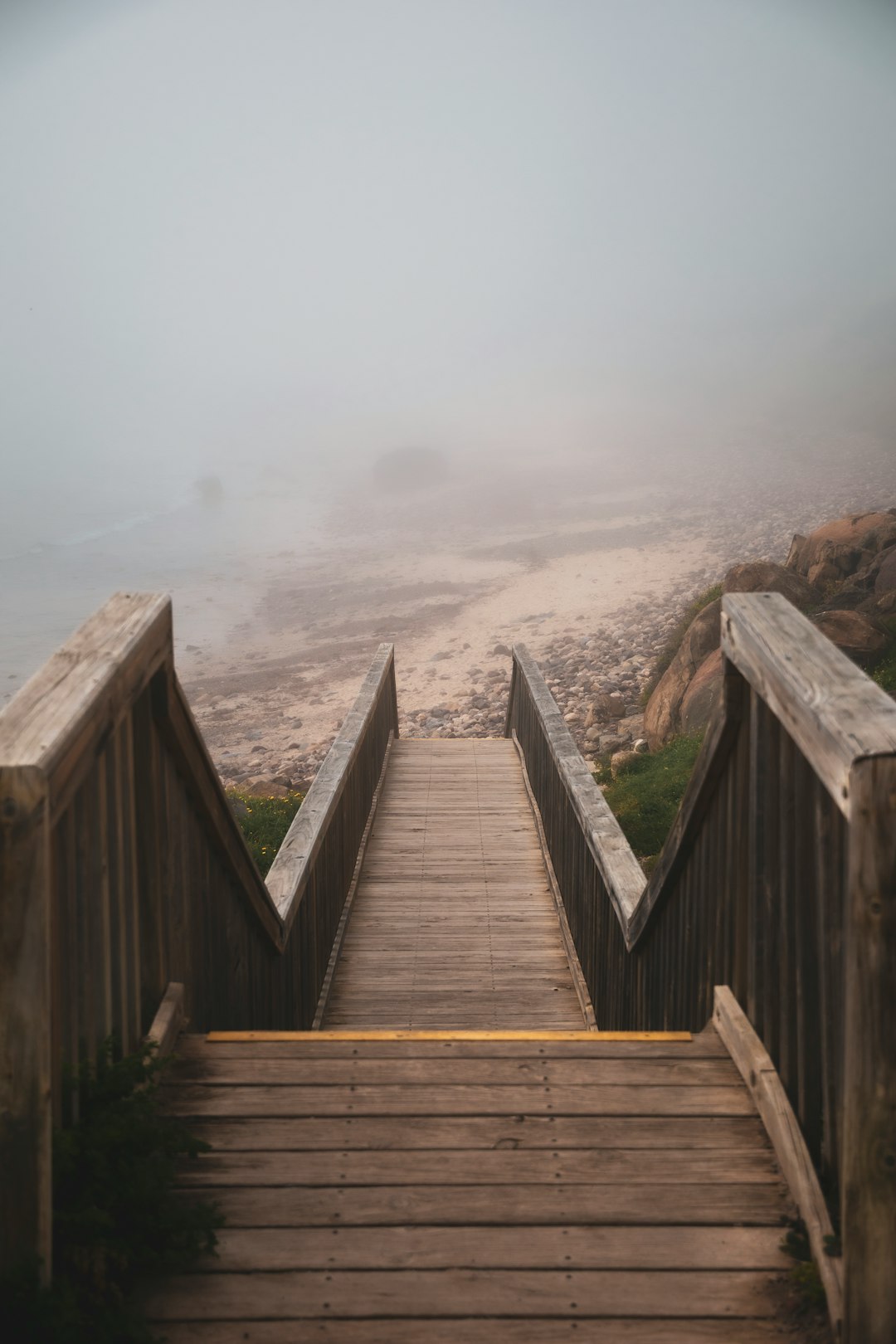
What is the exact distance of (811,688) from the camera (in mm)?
2164

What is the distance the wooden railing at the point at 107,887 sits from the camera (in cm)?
187

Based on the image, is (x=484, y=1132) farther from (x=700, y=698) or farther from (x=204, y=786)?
(x=700, y=698)

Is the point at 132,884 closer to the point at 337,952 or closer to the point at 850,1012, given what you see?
the point at 850,1012

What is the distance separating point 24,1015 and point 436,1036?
1329 mm

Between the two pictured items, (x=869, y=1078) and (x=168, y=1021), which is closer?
(x=869, y=1078)

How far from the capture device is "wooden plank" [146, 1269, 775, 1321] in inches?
78.4

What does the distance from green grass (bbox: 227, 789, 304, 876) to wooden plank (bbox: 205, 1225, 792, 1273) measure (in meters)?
7.47

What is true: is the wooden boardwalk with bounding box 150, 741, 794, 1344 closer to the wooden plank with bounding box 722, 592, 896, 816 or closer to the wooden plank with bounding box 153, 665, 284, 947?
the wooden plank with bounding box 153, 665, 284, 947

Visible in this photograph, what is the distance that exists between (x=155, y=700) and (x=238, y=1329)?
1406 mm

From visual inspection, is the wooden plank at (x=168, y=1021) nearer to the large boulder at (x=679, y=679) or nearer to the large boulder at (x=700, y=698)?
the large boulder at (x=700, y=698)

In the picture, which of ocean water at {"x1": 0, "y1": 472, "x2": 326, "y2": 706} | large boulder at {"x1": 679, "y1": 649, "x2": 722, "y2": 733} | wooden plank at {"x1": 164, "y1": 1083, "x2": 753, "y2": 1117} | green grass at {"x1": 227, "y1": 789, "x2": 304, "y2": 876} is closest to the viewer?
wooden plank at {"x1": 164, "y1": 1083, "x2": 753, "y2": 1117}

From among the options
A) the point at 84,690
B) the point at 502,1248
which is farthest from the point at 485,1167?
the point at 84,690

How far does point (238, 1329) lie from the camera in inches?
77.4

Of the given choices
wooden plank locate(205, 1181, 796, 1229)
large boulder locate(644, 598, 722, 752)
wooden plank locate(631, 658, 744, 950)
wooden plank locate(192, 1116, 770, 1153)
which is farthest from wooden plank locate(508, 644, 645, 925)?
large boulder locate(644, 598, 722, 752)
